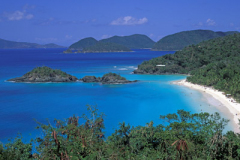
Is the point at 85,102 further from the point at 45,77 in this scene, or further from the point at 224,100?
the point at 45,77

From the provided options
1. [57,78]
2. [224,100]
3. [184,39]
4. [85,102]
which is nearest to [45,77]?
[57,78]

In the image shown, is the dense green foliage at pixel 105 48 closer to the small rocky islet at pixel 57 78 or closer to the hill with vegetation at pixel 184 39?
the hill with vegetation at pixel 184 39

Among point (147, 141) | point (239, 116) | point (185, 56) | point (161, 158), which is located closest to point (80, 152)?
point (161, 158)

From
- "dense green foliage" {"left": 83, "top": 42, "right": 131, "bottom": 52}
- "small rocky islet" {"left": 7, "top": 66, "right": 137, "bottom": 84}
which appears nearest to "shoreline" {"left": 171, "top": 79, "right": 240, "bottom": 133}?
"small rocky islet" {"left": 7, "top": 66, "right": 137, "bottom": 84}

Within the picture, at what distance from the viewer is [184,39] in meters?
Answer: 186

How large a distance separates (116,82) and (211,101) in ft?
53.0

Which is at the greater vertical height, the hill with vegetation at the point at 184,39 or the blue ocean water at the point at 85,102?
the hill with vegetation at the point at 184,39

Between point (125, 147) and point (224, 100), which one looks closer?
point (125, 147)

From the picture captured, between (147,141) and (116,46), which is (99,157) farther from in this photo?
(116,46)

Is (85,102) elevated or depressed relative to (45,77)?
depressed

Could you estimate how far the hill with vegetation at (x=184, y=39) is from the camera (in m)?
179

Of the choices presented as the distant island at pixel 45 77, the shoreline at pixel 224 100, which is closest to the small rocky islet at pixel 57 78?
the distant island at pixel 45 77

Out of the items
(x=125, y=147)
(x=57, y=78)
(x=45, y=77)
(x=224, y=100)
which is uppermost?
(x=125, y=147)

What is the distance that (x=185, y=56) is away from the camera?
55375mm
